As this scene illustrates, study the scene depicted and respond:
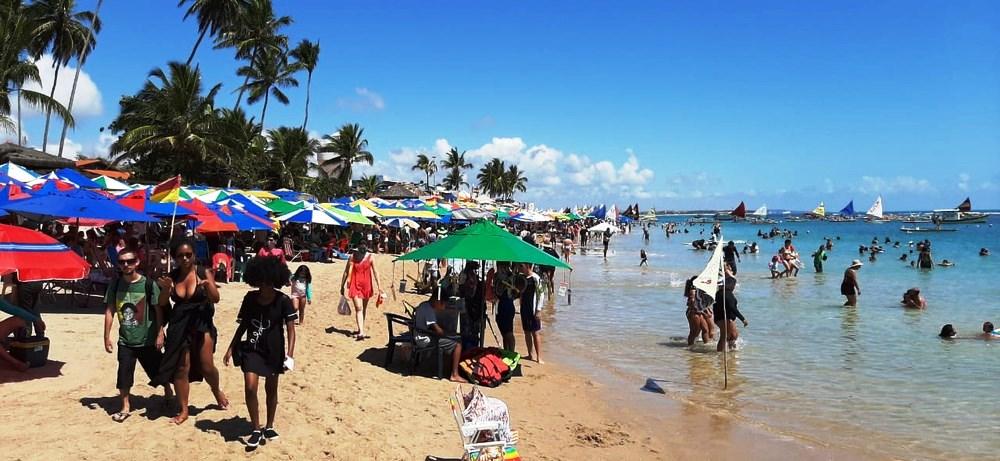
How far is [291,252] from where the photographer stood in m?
21.0

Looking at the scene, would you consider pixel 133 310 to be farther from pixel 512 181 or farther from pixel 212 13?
pixel 512 181

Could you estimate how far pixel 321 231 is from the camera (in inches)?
1105

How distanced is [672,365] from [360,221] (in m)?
11.8

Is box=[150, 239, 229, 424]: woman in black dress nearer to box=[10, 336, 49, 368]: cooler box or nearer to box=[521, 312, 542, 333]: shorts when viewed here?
box=[10, 336, 49, 368]: cooler box

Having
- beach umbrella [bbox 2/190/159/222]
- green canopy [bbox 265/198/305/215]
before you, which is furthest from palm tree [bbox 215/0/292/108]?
beach umbrella [bbox 2/190/159/222]

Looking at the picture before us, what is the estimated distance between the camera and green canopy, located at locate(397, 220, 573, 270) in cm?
725

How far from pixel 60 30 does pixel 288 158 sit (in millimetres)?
14038

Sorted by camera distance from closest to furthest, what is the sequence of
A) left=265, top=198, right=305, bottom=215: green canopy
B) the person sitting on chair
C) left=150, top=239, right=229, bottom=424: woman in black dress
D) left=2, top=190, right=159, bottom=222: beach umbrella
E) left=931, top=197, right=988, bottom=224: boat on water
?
left=150, top=239, right=229, bottom=424: woman in black dress
the person sitting on chair
left=2, top=190, right=159, bottom=222: beach umbrella
left=265, top=198, right=305, bottom=215: green canopy
left=931, top=197, right=988, bottom=224: boat on water

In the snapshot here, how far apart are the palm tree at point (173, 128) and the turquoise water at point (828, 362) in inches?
774

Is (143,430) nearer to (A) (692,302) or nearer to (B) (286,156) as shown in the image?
(A) (692,302)

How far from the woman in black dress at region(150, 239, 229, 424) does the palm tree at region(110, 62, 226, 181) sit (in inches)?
1053

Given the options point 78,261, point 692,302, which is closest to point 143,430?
point 78,261

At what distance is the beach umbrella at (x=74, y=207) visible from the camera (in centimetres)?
978

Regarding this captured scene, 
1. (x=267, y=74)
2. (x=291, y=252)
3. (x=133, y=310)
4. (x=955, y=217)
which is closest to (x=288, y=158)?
(x=267, y=74)
